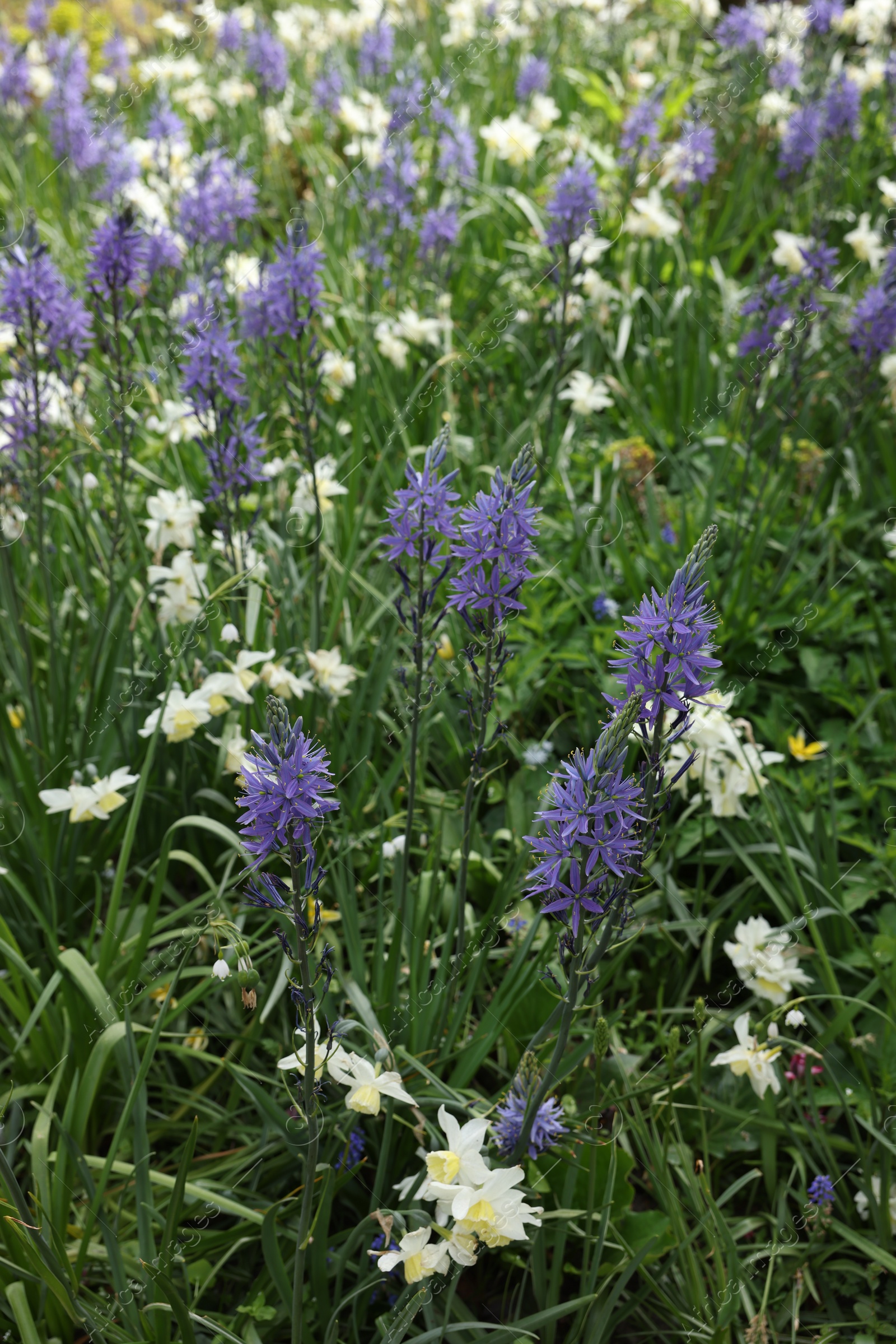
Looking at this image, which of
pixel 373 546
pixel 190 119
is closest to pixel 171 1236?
pixel 373 546

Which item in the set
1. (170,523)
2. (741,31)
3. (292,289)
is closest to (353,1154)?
(170,523)

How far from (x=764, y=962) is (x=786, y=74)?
19.8 feet

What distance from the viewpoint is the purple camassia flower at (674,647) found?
1.48m

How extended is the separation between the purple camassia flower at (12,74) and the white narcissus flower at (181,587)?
5.42 metres

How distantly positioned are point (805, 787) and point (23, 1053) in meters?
2.16

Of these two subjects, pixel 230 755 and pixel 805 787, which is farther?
pixel 805 787

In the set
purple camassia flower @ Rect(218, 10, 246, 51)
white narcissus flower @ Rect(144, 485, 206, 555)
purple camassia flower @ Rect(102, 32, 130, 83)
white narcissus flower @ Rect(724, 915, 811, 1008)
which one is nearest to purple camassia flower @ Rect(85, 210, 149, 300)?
white narcissus flower @ Rect(144, 485, 206, 555)

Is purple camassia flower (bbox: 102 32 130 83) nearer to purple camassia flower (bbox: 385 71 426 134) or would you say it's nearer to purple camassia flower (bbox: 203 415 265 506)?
purple camassia flower (bbox: 385 71 426 134)

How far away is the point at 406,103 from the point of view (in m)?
4.97

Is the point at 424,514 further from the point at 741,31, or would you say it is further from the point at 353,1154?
the point at 741,31

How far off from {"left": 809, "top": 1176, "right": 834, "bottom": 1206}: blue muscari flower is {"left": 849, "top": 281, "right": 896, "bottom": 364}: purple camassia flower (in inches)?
104

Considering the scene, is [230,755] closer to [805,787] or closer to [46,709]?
[46,709]

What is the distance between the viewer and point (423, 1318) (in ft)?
6.45

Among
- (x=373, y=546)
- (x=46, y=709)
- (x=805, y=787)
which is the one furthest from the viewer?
(x=373, y=546)
